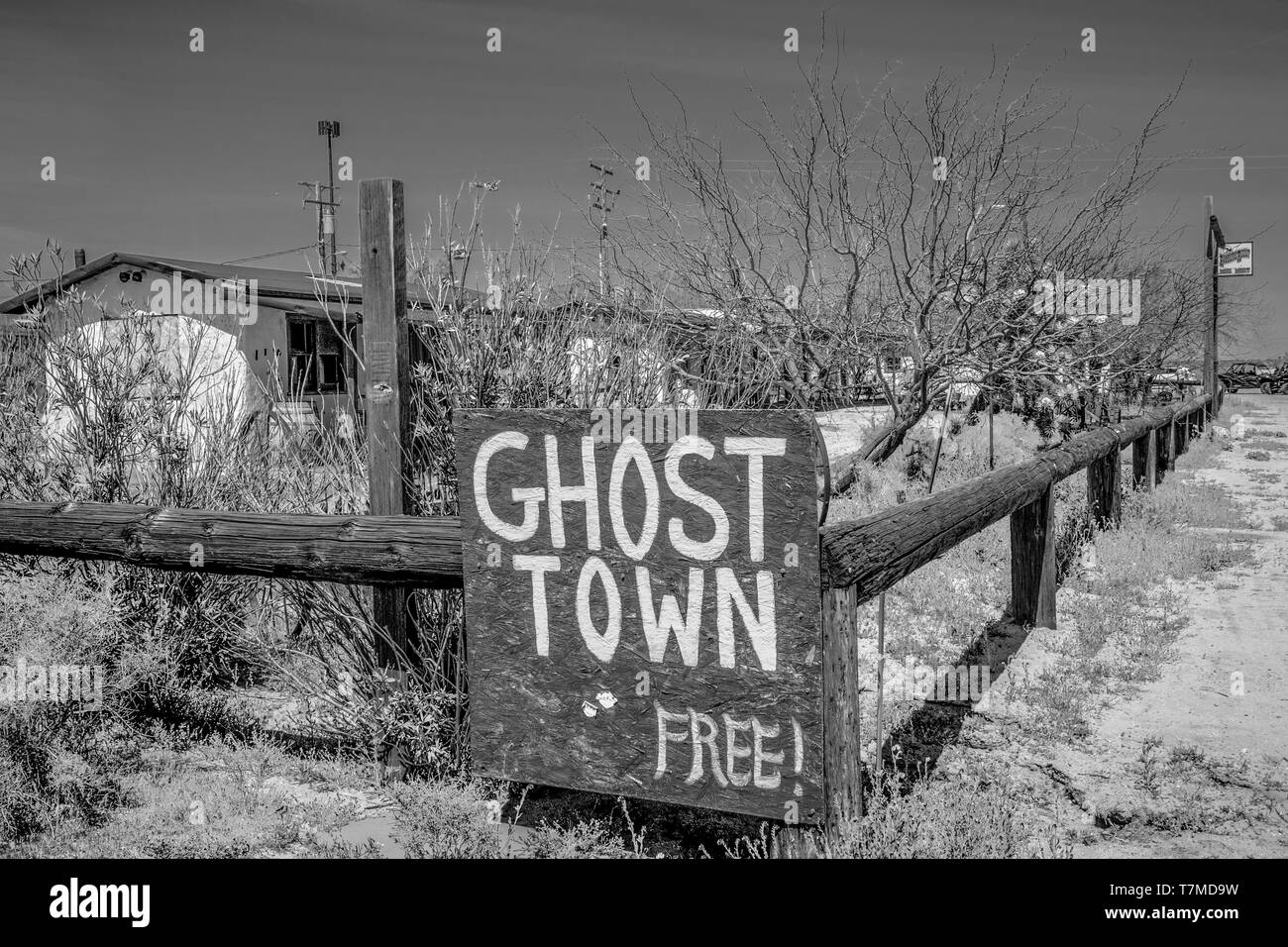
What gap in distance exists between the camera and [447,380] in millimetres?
4184

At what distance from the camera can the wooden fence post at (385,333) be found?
3930 millimetres

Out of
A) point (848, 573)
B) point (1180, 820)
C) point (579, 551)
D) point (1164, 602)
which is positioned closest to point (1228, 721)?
point (1180, 820)

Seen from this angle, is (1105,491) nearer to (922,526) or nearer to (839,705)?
(922,526)

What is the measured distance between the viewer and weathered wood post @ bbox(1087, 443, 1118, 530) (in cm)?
880

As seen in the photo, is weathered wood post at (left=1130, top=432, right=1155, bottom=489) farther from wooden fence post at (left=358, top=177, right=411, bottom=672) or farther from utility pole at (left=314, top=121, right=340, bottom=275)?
utility pole at (left=314, top=121, right=340, bottom=275)

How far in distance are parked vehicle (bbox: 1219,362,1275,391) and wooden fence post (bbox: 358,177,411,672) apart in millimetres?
53090

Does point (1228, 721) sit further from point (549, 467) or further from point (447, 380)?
point (447, 380)

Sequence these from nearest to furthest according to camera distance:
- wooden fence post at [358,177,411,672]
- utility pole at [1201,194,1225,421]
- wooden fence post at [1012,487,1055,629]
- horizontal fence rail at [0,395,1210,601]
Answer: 1. horizontal fence rail at [0,395,1210,601]
2. wooden fence post at [358,177,411,672]
3. wooden fence post at [1012,487,1055,629]
4. utility pole at [1201,194,1225,421]

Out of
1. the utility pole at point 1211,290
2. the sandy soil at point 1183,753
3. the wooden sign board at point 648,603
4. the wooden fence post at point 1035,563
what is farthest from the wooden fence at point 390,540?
the utility pole at point 1211,290

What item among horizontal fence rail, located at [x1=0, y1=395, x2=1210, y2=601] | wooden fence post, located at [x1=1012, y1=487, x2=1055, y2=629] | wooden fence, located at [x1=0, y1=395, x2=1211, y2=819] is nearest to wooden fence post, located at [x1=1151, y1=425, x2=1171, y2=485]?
wooden fence post, located at [x1=1012, y1=487, x2=1055, y2=629]

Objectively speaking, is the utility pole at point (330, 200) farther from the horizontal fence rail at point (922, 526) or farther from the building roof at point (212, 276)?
the horizontal fence rail at point (922, 526)

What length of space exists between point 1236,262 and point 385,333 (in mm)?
25538

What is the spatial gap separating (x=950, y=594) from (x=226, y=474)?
15.3 feet

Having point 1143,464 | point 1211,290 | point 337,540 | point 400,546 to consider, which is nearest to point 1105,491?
point 1143,464
